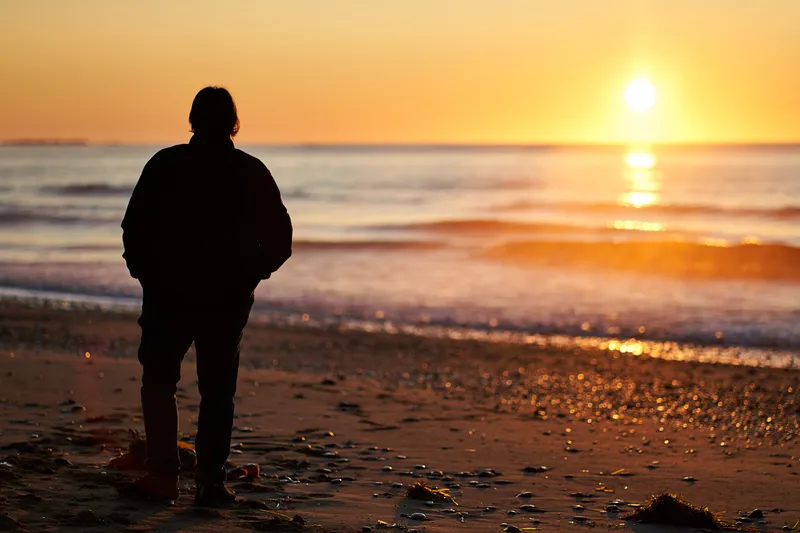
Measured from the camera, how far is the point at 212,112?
4.02m

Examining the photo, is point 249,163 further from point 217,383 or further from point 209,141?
point 217,383

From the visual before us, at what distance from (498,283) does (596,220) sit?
1948 centimetres

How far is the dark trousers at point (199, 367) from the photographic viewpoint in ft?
13.3

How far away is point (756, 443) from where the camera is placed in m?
6.34

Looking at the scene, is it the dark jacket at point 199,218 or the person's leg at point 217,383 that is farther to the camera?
the person's leg at point 217,383

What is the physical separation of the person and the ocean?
0.14m

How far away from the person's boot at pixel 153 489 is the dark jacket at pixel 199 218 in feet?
2.89

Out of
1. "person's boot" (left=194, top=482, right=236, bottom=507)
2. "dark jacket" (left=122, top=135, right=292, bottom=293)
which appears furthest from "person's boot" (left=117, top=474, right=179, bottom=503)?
"dark jacket" (left=122, top=135, right=292, bottom=293)

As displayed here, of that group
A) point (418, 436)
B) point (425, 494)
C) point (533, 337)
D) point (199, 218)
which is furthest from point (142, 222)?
point (533, 337)

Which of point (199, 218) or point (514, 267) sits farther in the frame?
point (514, 267)

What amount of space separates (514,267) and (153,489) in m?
16.7

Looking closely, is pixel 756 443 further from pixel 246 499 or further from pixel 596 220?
pixel 596 220

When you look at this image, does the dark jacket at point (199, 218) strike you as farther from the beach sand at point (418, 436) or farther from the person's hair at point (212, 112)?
the beach sand at point (418, 436)

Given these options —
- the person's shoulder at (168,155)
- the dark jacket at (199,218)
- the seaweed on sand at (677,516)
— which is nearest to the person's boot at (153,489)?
the dark jacket at (199,218)
